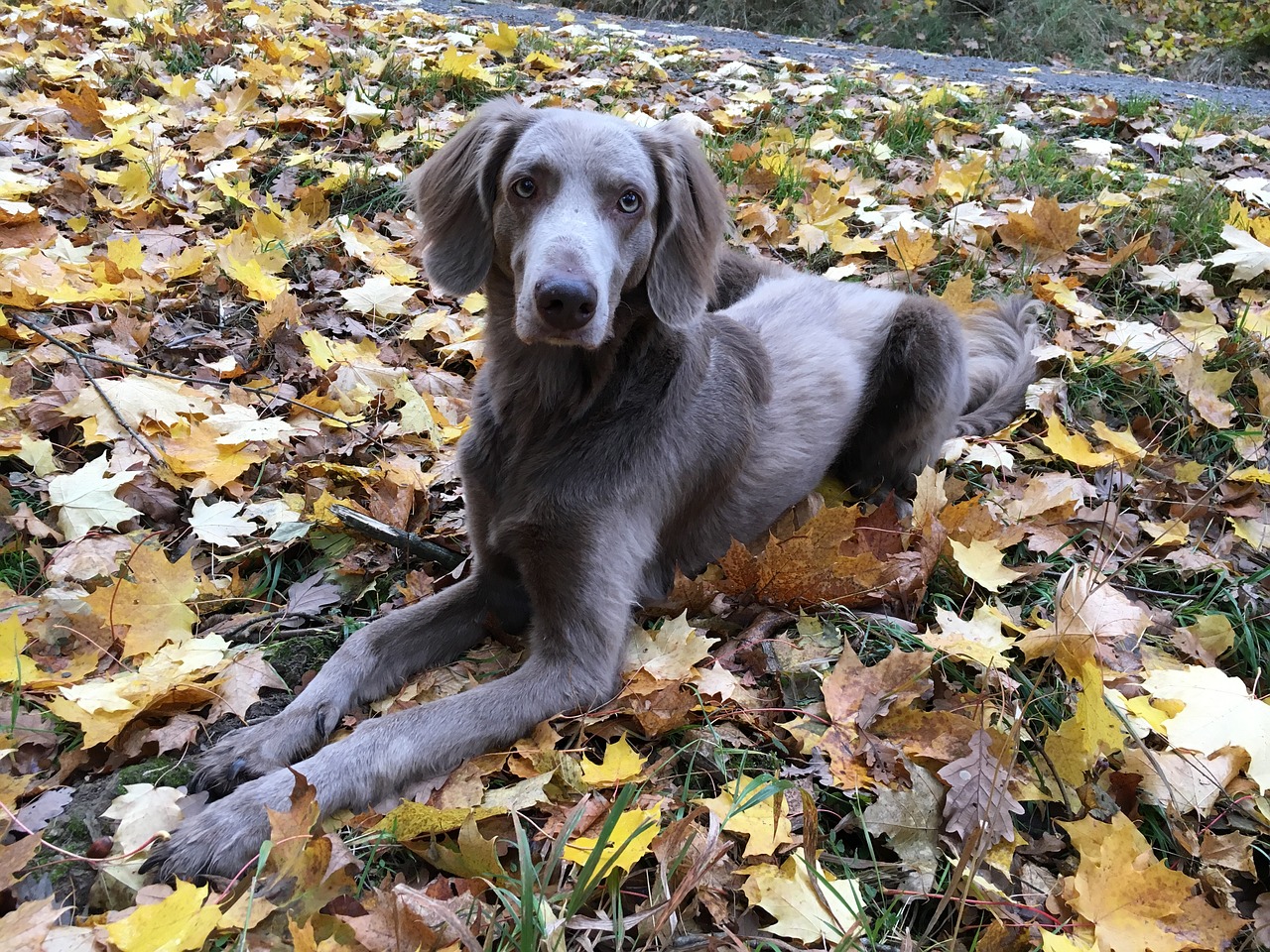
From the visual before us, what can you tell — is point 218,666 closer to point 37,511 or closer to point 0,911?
point 0,911

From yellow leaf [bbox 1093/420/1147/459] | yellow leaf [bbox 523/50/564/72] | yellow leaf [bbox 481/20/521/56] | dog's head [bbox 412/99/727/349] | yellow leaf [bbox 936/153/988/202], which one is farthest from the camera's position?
yellow leaf [bbox 481/20/521/56]

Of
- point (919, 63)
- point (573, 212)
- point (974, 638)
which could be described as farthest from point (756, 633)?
point (919, 63)

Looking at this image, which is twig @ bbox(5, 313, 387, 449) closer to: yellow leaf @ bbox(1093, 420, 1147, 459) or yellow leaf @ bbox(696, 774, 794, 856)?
yellow leaf @ bbox(696, 774, 794, 856)

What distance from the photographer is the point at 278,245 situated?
416 centimetres

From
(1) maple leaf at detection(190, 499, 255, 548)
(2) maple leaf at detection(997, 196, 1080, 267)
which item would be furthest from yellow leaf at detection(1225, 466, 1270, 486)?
(1) maple leaf at detection(190, 499, 255, 548)

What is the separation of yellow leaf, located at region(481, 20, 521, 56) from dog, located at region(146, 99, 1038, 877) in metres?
4.65

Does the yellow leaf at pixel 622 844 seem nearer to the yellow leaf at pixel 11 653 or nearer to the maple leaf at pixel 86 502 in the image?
the yellow leaf at pixel 11 653

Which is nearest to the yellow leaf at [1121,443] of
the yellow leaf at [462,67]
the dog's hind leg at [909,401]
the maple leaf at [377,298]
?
the dog's hind leg at [909,401]

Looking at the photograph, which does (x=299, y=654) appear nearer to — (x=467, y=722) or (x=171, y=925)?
(x=467, y=722)

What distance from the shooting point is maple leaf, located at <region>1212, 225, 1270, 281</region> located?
13.4 ft

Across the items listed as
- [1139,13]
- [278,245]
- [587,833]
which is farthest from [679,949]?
[1139,13]

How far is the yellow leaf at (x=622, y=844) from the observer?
1673mm

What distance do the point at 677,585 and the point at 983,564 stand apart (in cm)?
97

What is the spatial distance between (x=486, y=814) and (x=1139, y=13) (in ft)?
59.1
